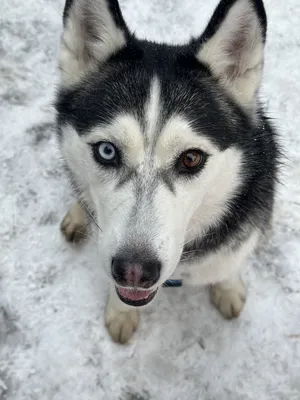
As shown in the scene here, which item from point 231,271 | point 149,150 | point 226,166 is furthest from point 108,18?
point 231,271

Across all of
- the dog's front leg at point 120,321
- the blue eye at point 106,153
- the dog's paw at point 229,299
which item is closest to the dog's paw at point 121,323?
A: the dog's front leg at point 120,321

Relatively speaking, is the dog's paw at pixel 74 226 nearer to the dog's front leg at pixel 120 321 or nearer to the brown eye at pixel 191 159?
the dog's front leg at pixel 120 321

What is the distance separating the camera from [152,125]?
7.07 ft

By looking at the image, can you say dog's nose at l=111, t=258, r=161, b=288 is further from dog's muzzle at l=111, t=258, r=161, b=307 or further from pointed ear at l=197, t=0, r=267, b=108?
pointed ear at l=197, t=0, r=267, b=108

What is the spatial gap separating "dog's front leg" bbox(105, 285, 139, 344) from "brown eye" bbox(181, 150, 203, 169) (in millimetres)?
1247

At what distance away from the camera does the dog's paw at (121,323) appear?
3170 millimetres

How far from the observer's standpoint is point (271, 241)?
360 cm

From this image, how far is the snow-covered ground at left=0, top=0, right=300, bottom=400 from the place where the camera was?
3094 millimetres

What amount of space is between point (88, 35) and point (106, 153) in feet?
2.19

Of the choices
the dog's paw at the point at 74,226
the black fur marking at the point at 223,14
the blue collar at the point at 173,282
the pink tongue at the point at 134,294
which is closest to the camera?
the black fur marking at the point at 223,14

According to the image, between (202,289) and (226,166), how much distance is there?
1.30m

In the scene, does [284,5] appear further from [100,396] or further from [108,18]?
[100,396]

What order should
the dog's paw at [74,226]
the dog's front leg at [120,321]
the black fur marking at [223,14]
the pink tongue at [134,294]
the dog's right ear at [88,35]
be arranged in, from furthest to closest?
the dog's paw at [74,226] → the dog's front leg at [120,321] → the pink tongue at [134,294] → the dog's right ear at [88,35] → the black fur marking at [223,14]

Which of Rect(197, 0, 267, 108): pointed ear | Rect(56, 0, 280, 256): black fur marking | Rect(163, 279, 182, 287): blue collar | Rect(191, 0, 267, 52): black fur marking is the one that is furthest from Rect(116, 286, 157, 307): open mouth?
Rect(191, 0, 267, 52): black fur marking
